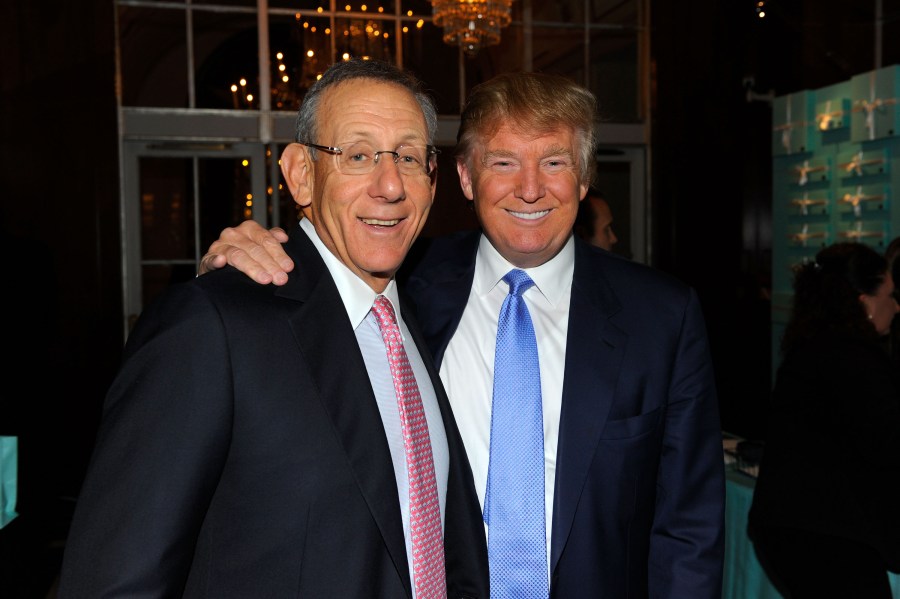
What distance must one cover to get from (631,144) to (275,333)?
18.8 feet

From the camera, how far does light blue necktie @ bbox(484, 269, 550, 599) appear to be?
4.80 ft

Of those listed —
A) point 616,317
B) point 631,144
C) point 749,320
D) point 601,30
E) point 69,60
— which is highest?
point 601,30

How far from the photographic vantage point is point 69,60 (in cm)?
541

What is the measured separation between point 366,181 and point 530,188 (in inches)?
16.4

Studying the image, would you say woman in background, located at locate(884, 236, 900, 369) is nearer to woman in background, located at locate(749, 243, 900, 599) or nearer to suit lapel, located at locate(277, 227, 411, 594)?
woman in background, located at locate(749, 243, 900, 599)

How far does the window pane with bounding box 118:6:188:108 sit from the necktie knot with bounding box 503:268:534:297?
15.2ft

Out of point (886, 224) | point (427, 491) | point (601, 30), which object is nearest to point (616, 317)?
point (427, 491)

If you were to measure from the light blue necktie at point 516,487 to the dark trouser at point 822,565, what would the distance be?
1264 mm

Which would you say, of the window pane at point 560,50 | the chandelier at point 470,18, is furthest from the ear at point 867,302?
the window pane at point 560,50

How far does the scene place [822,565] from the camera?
7.70ft

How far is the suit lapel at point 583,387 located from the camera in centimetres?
146

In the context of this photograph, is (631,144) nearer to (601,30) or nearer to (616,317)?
(601,30)

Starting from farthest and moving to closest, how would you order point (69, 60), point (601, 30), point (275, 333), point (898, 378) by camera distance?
1. point (601, 30)
2. point (69, 60)
3. point (898, 378)
4. point (275, 333)

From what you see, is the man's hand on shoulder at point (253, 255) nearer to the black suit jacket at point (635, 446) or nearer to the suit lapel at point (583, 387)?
the black suit jacket at point (635, 446)
